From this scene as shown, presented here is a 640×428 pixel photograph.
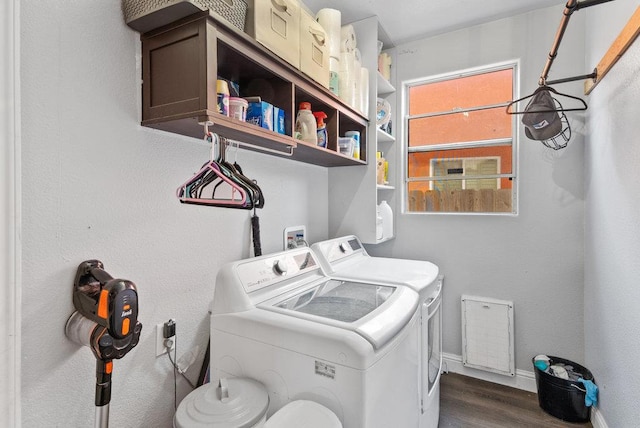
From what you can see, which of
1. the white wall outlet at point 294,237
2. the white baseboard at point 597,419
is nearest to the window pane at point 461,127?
the white wall outlet at point 294,237

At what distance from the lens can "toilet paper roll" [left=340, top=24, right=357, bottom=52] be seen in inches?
82.6

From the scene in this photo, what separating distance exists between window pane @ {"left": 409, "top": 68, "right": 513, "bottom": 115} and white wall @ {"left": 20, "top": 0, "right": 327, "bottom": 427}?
208 centimetres

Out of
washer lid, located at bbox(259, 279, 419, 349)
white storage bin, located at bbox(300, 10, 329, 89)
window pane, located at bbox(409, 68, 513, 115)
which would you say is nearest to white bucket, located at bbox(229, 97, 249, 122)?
white storage bin, located at bbox(300, 10, 329, 89)

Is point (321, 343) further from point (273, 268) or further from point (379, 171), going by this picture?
point (379, 171)

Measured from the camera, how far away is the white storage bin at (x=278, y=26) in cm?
123

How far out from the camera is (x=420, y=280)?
1710mm

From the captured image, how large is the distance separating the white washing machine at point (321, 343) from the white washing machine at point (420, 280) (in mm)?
122

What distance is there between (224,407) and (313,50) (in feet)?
5.27

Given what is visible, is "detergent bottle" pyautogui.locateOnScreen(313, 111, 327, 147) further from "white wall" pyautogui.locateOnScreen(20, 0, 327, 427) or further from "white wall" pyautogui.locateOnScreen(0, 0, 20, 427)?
"white wall" pyautogui.locateOnScreen(0, 0, 20, 427)

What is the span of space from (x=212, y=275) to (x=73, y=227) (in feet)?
2.07

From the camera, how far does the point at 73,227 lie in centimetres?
101

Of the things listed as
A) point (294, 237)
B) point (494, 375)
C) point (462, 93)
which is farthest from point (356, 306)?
point (462, 93)

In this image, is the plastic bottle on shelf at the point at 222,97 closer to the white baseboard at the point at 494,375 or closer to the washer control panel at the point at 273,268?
the washer control panel at the point at 273,268

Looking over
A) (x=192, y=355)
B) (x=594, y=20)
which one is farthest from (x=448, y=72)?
(x=192, y=355)
